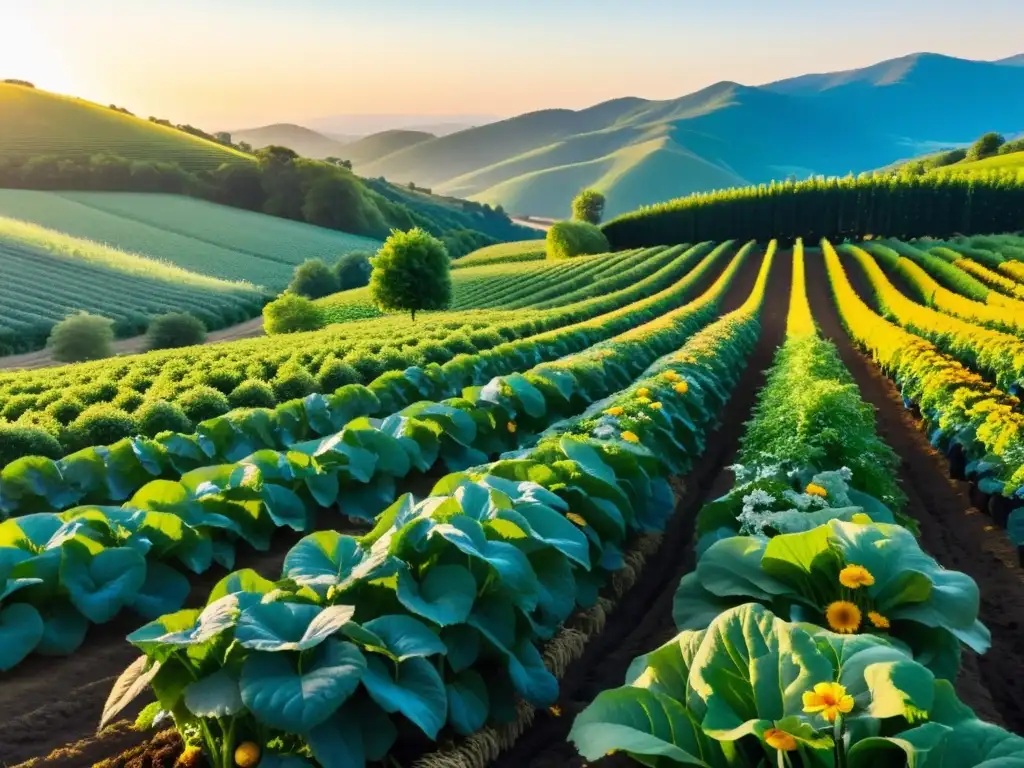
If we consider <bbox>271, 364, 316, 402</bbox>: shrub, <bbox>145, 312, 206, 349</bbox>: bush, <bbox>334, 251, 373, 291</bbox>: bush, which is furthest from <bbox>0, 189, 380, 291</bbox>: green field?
<bbox>271, 364, 316, 402</bbox>: shrub

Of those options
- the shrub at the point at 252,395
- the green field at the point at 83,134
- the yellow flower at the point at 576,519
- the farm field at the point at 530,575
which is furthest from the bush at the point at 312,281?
the yellow flower at the point at 576,519

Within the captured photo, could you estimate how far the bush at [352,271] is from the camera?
66.9 metres

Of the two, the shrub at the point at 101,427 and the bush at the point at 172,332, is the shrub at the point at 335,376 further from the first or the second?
the bush at the point at 172,332

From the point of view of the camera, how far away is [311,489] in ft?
20.0

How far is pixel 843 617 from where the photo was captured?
140 inches

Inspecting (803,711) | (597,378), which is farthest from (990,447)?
(803,711)

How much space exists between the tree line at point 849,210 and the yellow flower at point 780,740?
68.8 metres

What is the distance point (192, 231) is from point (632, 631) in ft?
254

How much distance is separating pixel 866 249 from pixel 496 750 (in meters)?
56.0

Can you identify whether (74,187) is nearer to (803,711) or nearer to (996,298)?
(996,298)

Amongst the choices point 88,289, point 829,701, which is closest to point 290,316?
point 88,289

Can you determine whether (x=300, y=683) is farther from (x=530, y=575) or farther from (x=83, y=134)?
(x=83, y=134)

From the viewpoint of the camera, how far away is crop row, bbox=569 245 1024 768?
8.04ft

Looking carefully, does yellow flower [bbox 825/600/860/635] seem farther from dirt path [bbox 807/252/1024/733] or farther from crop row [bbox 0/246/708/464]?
crop row [bbox 0/246/708/464]
